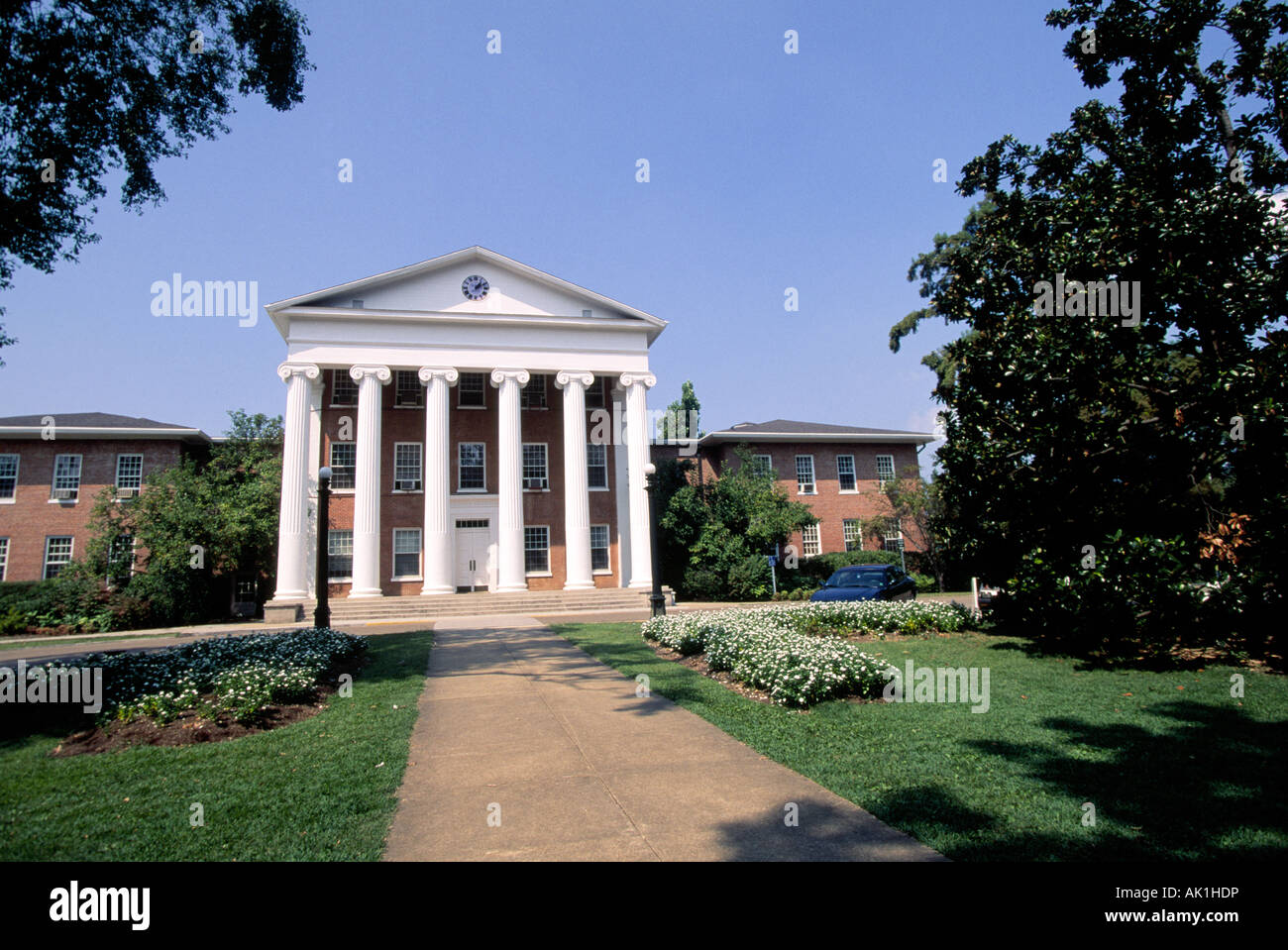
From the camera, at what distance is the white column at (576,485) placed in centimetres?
2862

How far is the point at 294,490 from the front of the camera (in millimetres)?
26219

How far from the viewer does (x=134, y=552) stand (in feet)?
90.5

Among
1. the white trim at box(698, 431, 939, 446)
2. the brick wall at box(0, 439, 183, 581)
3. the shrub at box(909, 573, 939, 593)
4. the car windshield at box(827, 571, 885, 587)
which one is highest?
the white trim at box(698, 431, 939, 446)

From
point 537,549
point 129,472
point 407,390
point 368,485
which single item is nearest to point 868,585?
point 537,549

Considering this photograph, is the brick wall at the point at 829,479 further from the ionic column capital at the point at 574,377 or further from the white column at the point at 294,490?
the white column at the point at 294,490

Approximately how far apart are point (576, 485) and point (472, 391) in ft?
22.8

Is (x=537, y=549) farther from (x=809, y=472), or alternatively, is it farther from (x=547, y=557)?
(x=809, y=472)

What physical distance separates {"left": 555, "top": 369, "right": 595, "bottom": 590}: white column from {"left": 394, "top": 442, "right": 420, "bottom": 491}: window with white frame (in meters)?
6.54

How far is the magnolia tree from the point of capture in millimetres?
10156

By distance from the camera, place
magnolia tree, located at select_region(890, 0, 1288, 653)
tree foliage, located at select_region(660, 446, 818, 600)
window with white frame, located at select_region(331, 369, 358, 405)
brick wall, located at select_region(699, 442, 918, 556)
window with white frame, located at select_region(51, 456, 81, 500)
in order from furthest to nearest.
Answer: brick wall, located at select_region(699, 442, 918, 556), window with white frame, located at select_region(331, 369, 358, 405), tree foliage, located at select_region(660, 446, 818, 600), window with white frame, located at select_region(51, 456, 81, 500), magnolia tree, located at select_region(890, 0, 1288, 653)

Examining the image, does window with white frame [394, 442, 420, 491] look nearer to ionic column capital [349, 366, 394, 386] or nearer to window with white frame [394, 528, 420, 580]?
window with white frame [394, 528, 420, 580]

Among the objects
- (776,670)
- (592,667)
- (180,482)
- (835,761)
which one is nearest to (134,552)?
(180,482)

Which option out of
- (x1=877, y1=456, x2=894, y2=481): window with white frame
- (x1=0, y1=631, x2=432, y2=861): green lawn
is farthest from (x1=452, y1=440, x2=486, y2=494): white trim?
(x1=0, y1=631, x2=432, y2=861): green lawn
